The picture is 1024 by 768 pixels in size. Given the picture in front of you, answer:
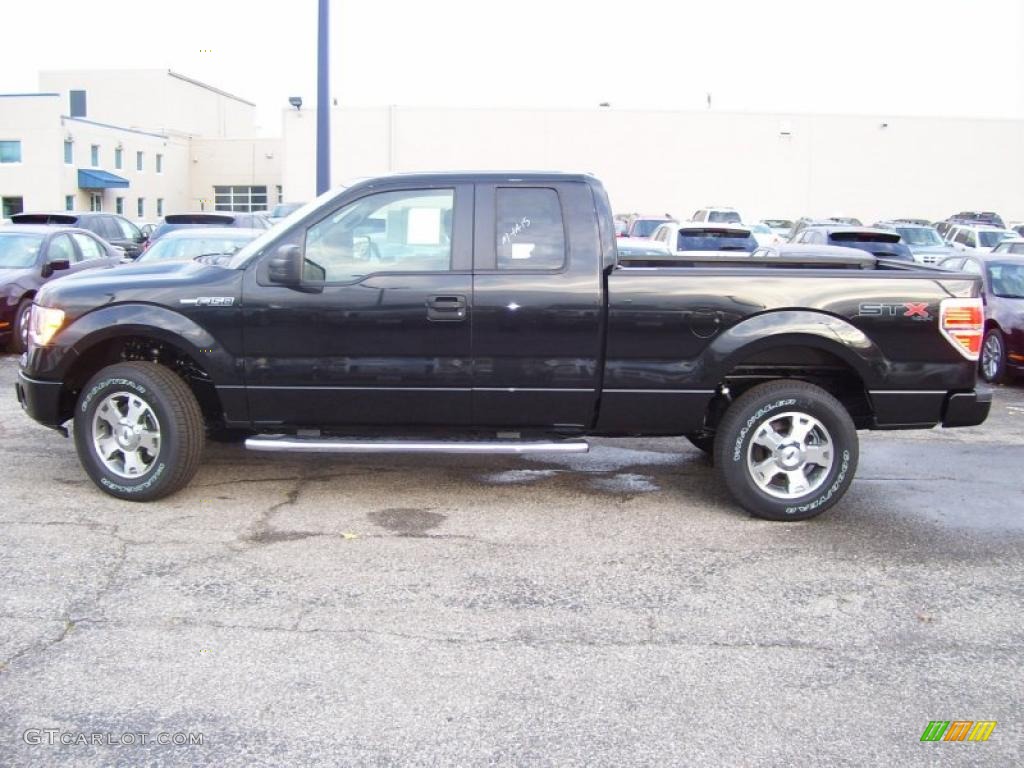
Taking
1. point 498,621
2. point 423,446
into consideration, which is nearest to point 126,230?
point 423,446

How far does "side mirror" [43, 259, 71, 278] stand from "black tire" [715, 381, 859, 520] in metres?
10.1

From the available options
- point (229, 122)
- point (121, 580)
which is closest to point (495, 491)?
point (121, 580)

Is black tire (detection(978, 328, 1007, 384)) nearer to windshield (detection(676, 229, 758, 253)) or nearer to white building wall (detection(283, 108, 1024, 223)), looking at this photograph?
windshield (detection(676, 229, 758, 253))

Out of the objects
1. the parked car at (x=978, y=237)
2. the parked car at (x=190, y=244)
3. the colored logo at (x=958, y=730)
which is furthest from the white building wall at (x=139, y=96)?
the colored logo at (x=958, y=730)

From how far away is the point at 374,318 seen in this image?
232 inches

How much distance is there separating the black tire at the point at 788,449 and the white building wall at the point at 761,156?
4674 cm

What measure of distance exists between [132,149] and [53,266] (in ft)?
162

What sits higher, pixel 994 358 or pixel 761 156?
pixel 761 156

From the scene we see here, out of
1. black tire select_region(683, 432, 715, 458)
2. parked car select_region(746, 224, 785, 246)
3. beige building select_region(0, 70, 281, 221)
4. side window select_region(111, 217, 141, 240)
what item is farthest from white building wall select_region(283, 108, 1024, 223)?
black tire select_region(683, 432, 715, 458)

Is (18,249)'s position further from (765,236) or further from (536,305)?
(765,236)

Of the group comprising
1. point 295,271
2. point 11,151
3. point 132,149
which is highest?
point 132,149

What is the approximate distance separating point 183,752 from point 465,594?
1.69 metres

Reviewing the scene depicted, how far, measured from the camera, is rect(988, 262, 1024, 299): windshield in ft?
39.7

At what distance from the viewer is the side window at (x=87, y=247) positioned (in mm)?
14328
